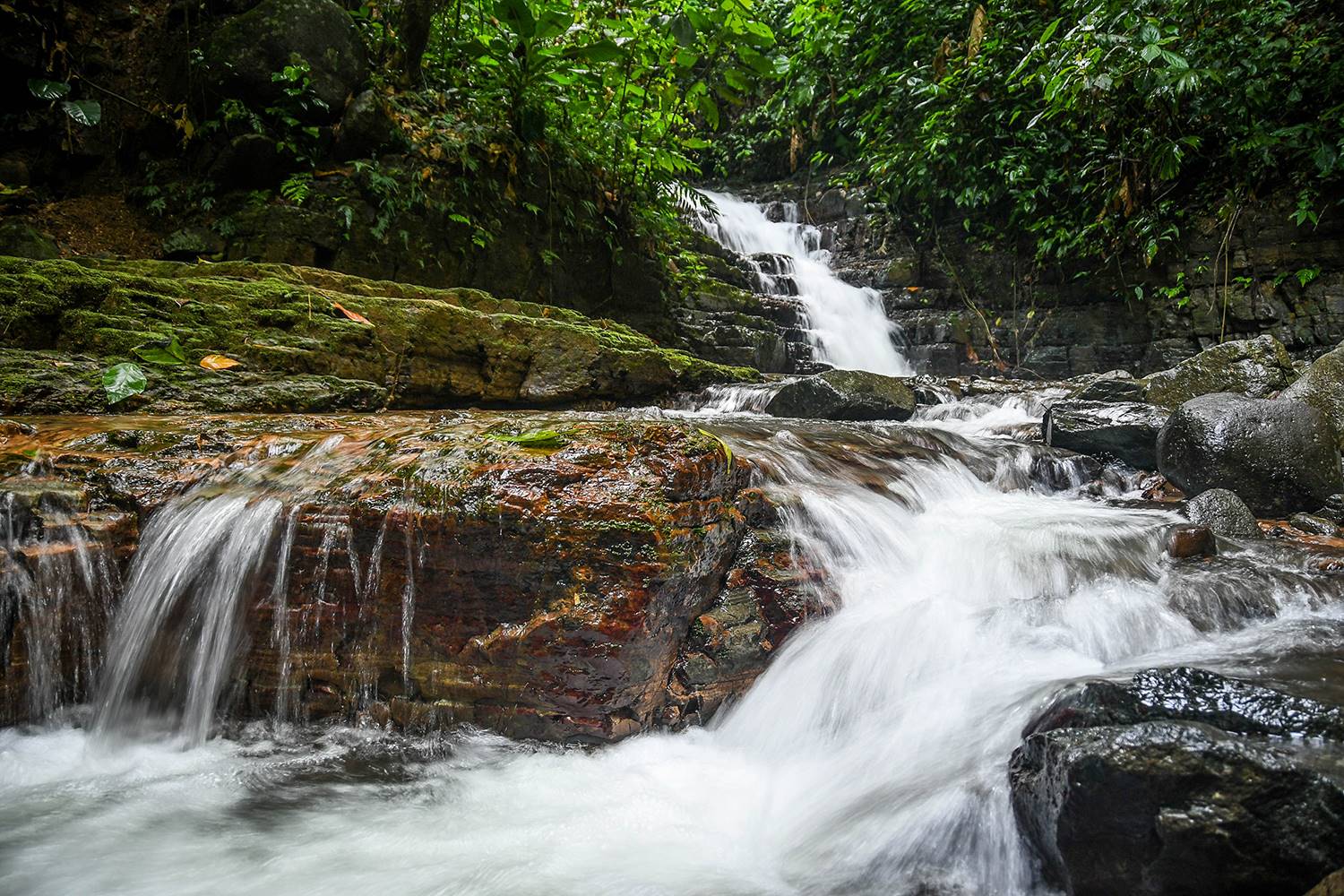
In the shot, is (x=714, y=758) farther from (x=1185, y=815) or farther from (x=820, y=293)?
(x=820, y=293)

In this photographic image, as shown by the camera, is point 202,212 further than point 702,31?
Yes

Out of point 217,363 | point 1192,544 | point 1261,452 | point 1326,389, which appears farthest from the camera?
point 1326,389

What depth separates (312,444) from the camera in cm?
298

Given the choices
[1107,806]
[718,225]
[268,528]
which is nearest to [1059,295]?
[718,225]

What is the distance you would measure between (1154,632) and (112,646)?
4.59 metres

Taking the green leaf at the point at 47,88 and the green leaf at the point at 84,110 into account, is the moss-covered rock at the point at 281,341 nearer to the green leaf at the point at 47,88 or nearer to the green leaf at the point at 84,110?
the green leaf at the point at 84,110

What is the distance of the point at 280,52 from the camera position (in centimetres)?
575

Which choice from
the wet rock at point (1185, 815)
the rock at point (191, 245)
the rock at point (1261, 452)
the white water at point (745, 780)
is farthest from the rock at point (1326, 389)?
the rock at point (191, 245)

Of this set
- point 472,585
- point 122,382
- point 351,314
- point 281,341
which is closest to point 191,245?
point 351,314

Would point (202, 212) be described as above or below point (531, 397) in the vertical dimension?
above

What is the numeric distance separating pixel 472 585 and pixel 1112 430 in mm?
5561

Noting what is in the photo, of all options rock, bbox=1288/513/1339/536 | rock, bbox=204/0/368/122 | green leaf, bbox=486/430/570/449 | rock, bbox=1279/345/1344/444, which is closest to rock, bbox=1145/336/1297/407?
rock, bbox=1279/345/1344/444

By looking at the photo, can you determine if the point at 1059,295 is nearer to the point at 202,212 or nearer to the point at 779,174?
the point at 779,174

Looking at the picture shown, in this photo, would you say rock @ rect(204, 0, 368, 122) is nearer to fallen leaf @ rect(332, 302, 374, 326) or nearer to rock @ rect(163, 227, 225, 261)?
rock @ rect(163, 227, 225, 261)
